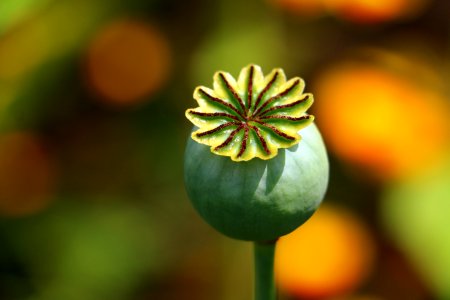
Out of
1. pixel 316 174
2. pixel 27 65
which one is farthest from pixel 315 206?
pixel 27 65

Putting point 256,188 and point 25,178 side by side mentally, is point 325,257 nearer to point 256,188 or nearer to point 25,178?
point 25,178

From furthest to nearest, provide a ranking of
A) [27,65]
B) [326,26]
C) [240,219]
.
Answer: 1. [326,26]
2. [27,65]
3. [240,219]

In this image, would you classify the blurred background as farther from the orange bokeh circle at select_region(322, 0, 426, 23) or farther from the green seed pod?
the green seed pod

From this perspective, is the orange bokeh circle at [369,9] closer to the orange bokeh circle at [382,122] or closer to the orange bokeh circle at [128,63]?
the orange bokeh circle at [382,122]

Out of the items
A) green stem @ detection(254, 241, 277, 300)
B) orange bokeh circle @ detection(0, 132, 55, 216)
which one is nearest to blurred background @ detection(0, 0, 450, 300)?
orange bokeh circle @ detection(0, 132, 55, 216)

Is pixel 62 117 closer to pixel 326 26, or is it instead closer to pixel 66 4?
pixel 66 4

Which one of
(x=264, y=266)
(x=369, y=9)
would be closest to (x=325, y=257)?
(x=369, y=9)
